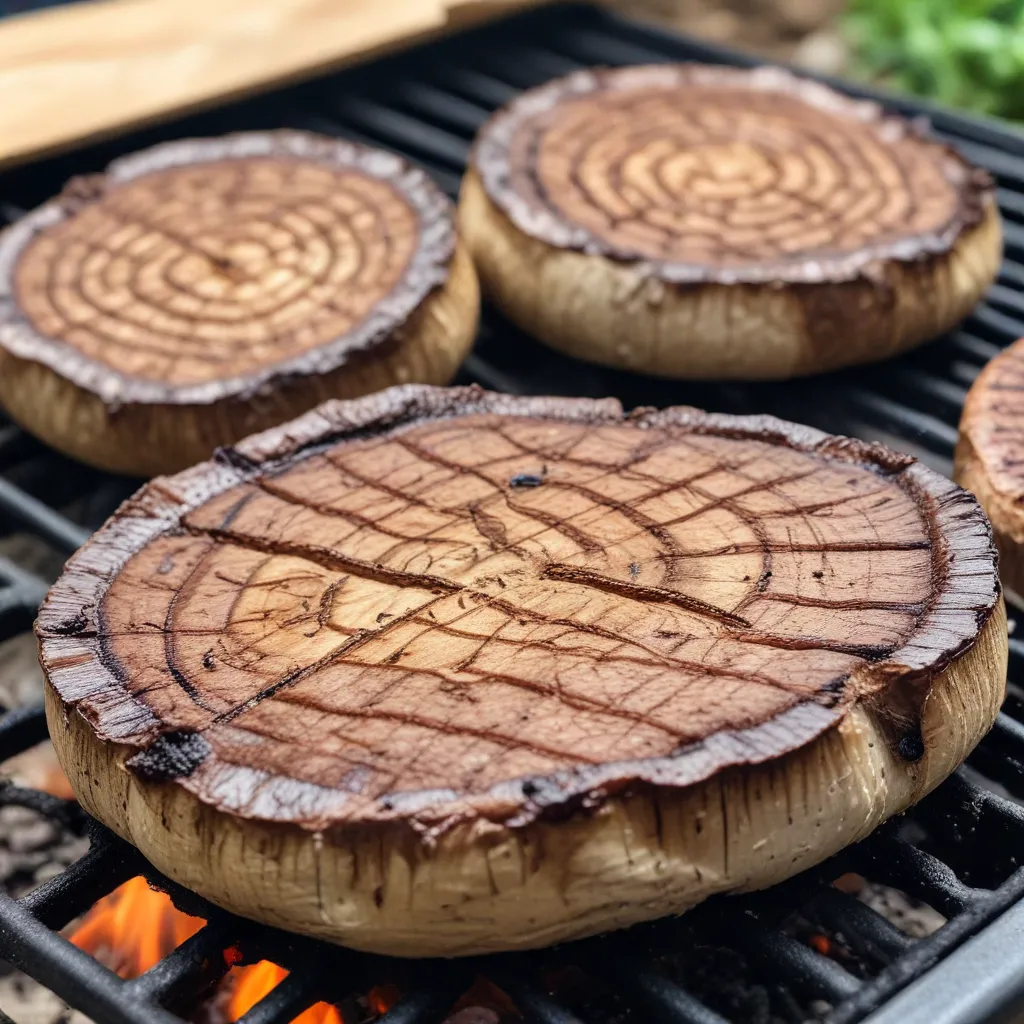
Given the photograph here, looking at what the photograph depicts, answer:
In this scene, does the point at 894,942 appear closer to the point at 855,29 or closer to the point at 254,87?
the point at 254,87

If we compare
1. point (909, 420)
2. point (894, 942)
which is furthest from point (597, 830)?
point (909, 420)

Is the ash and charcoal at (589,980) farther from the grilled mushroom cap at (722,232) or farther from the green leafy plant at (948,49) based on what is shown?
the green leafy plant at (948,49)

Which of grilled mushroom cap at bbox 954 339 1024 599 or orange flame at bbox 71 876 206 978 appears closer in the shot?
orange flame at bbox 71 876 206 978

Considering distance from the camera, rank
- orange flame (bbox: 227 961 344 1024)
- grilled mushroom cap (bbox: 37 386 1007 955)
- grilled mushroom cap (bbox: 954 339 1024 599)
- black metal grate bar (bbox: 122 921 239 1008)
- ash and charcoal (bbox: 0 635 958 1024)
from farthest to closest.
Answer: grilled mushroom cap (bbox: 954 339 1024 599), ash and charcoal (bbox: 0 635 958 1024), orange flame (bbox: 227 961 344 1024), black metal grate bar (bbox: 122 921 239 1008), grilled mushroom cap (bbox: 37 386 1007 955)

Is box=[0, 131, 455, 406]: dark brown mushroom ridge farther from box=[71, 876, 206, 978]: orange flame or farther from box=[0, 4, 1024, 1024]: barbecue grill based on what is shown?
box=[71, 876, 206, 978]: orange flame

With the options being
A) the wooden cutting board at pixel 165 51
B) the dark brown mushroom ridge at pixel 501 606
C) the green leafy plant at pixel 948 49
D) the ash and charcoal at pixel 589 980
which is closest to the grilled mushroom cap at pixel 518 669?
the dark brown mushroom ridge at pixel 501 606

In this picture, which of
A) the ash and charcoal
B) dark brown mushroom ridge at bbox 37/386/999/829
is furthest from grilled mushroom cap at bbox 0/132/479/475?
the ash and charcoal

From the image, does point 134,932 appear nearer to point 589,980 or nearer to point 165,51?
point 589,980
